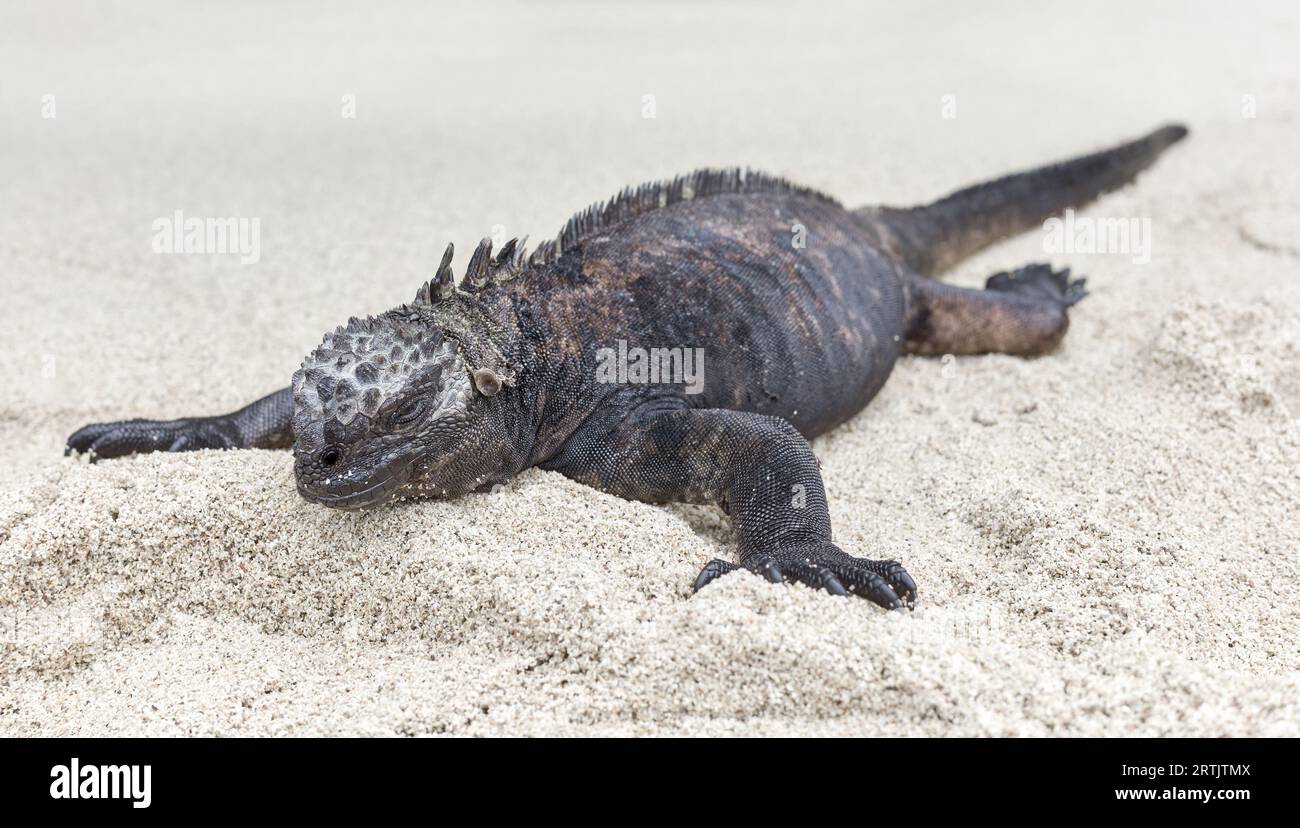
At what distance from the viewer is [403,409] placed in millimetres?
2986

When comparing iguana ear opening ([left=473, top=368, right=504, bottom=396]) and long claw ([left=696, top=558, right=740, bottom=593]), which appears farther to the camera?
iguana ear opening ([left=473, top=368, right=504, bottom=396])

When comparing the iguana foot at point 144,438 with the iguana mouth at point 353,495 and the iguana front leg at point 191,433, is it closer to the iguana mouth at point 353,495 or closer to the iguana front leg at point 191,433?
the iguana front leg at point 191,433

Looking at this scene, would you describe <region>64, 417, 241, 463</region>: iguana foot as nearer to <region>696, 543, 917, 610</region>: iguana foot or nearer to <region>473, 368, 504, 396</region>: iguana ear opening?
<region>473, 368, 504, 396</region>: iguana ear opening

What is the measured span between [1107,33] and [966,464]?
27.1 feet

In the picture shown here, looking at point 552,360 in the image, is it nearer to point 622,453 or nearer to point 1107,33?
point 622,453

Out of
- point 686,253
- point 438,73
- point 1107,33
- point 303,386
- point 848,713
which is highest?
point 1107,33

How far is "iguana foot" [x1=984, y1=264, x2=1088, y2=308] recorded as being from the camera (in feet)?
16.9

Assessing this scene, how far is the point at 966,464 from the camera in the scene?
3863mm

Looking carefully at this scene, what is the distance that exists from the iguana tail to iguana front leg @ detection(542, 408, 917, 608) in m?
1.96

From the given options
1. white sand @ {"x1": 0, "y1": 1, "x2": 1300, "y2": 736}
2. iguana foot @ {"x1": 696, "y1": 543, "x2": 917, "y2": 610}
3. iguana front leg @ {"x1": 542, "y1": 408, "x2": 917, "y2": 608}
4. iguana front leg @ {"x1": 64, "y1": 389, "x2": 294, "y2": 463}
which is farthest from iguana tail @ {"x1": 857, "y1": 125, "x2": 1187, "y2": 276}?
iguana front leg @ {"x1": 64, "y1": 389, "x2": 294, "y2": 463}

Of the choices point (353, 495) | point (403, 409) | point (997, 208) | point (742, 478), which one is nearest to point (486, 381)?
point (403, 409)

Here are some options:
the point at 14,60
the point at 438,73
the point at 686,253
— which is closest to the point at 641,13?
the point at 438,73

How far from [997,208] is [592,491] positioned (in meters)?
3.51

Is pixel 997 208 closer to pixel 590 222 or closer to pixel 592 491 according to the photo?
pixel 590 222
